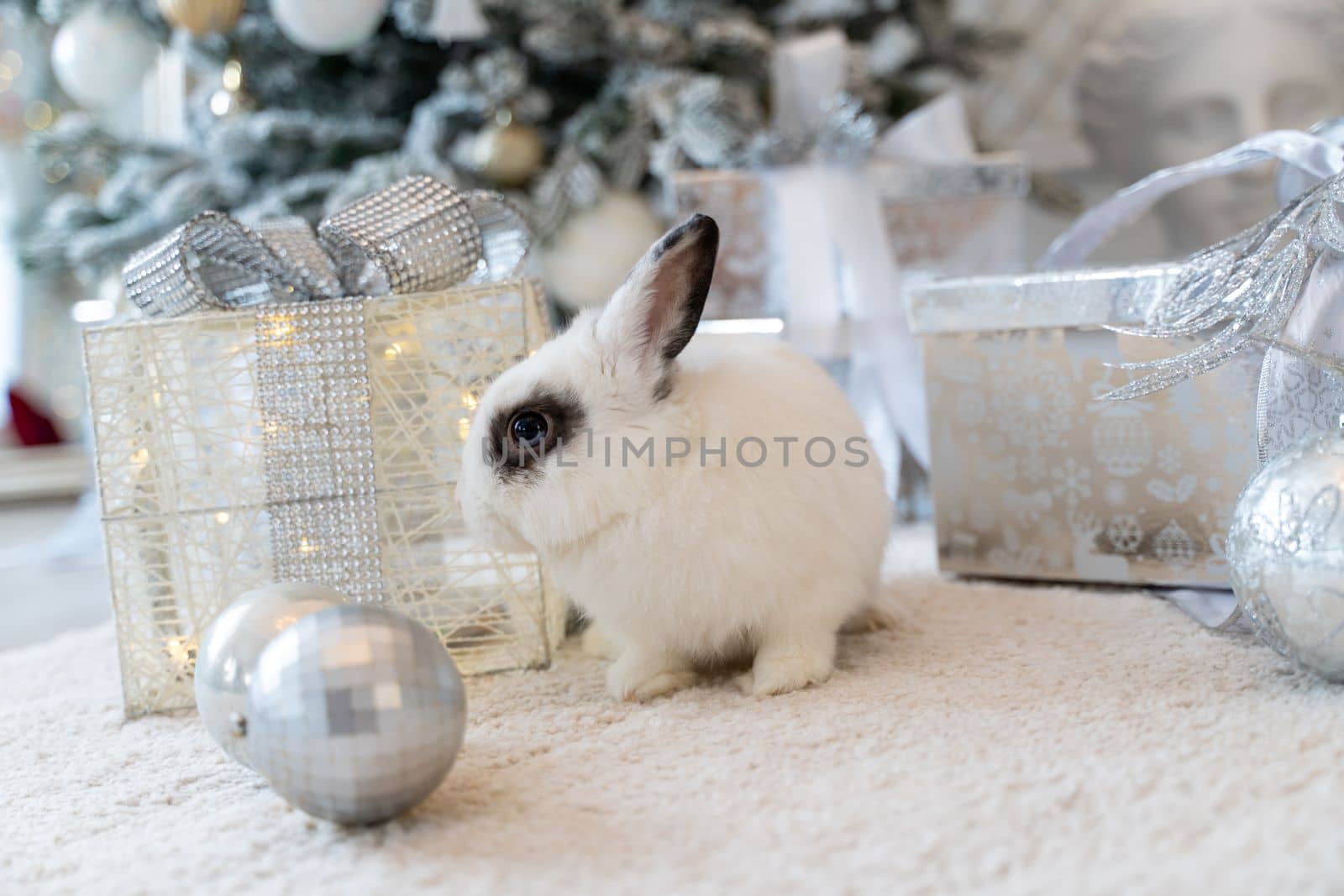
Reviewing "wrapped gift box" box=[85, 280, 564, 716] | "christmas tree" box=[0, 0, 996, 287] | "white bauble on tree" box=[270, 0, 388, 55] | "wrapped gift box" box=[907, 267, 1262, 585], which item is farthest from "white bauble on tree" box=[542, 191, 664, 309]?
"wrapped gift box" box=[85, 280, 564, 716]

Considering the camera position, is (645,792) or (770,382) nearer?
(645,792)

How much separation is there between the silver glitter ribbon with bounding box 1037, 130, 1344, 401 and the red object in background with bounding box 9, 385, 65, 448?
2.69 meters

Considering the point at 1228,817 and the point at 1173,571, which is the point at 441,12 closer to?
the point at 1173,571

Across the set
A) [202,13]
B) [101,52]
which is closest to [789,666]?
[202,13]

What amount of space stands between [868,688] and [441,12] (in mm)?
1159

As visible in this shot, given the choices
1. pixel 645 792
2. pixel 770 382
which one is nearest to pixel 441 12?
pixel 770 382

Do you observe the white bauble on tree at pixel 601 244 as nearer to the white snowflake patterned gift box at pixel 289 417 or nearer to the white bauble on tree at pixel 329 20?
the white bauble on tree at pixel 329 20

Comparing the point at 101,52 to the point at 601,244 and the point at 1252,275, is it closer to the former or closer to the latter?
the point at 601,244

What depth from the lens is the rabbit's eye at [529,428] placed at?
883 millimetres

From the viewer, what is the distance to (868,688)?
90 centimetres

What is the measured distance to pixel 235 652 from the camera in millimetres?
763

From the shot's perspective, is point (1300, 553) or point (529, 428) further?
point (529, 428)

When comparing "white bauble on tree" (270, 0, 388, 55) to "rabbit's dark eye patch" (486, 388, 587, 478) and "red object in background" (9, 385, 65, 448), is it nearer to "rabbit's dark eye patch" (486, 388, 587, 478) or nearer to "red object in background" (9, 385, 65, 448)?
"rabbit's dark eye patch" (486, 388, 587, 478)

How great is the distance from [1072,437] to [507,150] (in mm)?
932
